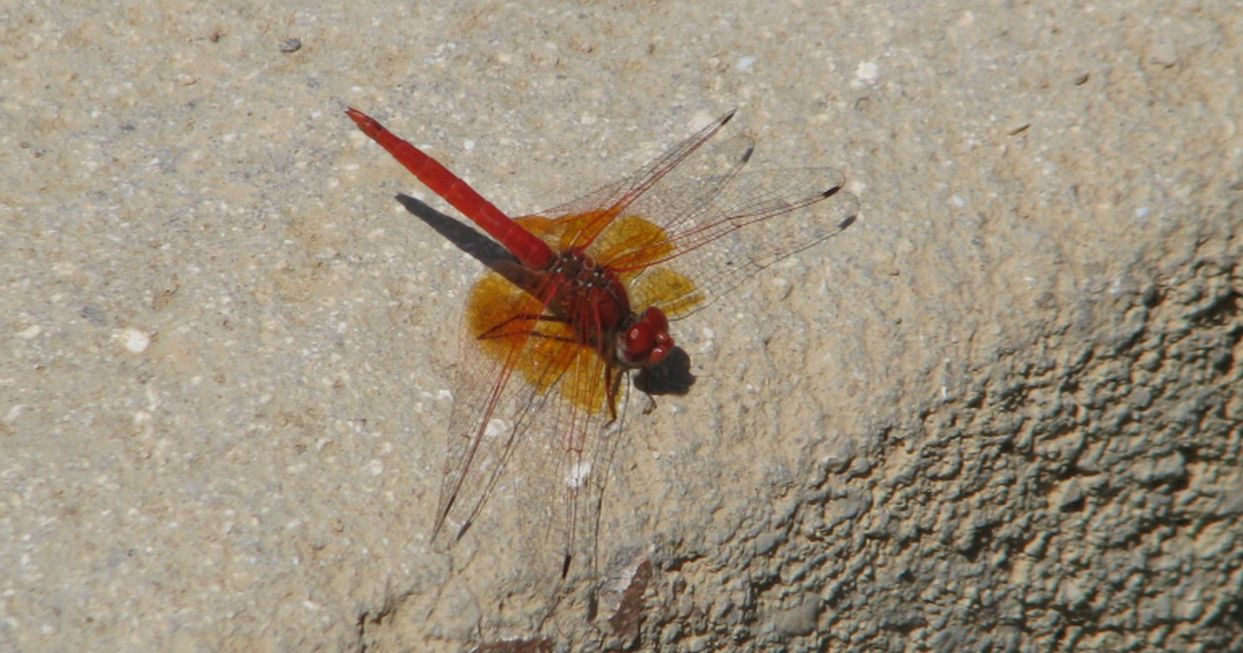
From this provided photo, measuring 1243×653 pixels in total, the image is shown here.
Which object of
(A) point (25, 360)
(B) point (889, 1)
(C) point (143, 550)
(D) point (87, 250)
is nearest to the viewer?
(C) point (143, 550)

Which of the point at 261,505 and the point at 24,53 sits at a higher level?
the point at 24,53

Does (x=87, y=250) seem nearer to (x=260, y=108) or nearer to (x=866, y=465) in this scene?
(x=260, y=108)

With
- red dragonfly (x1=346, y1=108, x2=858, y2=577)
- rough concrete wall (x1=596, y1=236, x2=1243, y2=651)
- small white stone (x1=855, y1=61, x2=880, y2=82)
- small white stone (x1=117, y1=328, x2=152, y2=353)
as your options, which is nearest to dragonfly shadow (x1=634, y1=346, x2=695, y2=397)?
red dragonfly (x1=346, y1=108, x2=858, y2=577)

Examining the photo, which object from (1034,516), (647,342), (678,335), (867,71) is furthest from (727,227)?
(1034,516)

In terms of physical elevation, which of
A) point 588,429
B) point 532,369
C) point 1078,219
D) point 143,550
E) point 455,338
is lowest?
point 1078,219

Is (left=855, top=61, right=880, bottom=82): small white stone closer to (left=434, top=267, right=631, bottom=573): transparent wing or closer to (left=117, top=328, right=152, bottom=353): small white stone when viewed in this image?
(left=434, top=267, right=631, bottom=573): transparent wing

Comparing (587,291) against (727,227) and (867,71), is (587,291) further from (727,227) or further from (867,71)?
(867,71)

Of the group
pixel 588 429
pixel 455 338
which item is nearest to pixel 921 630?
pixel 588 429
